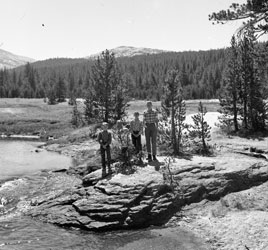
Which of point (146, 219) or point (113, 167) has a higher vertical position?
point (113, 167)

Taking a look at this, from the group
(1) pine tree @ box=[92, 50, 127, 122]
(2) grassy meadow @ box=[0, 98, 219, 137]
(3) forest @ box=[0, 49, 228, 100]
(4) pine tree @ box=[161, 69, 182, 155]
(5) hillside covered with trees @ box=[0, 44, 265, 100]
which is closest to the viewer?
(4) pine tree @ box=[161, 69, 182, 155]

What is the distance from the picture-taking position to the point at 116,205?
12.4 m

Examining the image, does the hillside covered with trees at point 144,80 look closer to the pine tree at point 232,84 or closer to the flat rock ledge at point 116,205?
the pine tree at point 232,84

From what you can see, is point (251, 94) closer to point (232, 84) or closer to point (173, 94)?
point (232, 84)

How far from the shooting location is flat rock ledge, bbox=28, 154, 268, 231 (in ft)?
39.8

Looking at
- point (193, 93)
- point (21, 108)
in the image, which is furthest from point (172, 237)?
point (193, 93)

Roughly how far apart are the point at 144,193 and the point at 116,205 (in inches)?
47.3

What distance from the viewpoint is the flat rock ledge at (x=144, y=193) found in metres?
12.1

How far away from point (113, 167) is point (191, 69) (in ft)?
480

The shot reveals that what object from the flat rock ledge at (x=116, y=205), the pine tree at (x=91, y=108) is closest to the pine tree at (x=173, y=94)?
the flat rock ledge at (x=116, y=205)

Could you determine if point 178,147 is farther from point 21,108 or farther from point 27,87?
point 27,87

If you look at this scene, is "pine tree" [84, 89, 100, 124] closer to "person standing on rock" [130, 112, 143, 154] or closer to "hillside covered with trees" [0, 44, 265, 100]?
"person standing on rock" [130, 112, 143, 154]

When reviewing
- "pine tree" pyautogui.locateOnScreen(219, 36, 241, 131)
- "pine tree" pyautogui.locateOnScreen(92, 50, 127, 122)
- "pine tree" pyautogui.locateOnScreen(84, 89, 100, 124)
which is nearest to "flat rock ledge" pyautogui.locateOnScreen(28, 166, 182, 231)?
"pine tree" pyautogui.locateOnScreen(219, 36, 241, 131)

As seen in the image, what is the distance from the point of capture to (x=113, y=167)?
1570 centimetres
